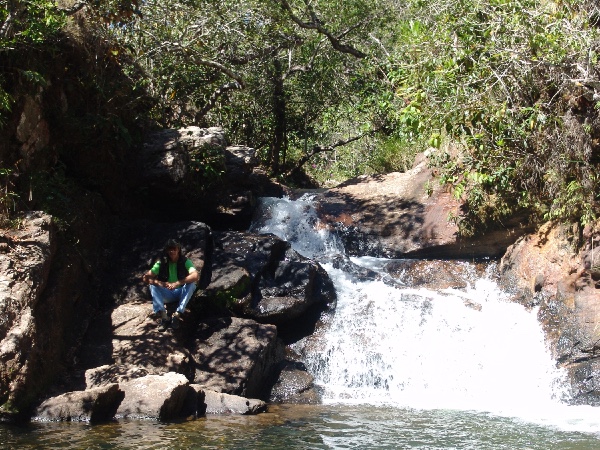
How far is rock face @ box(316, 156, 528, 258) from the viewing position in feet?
43.8

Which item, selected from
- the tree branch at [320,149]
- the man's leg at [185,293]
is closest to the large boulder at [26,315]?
the man's leg at [185,293]

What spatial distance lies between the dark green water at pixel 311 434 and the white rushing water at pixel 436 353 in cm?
122

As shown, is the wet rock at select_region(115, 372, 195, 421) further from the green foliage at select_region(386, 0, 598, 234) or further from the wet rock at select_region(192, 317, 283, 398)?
the green foliage at select_region(386, 0, 598, 234)

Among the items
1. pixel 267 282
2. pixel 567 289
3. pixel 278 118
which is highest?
pixel 278 118

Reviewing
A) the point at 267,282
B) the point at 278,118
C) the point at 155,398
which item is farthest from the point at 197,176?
the point at 278,118

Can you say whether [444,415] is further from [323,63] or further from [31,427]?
[323,63]

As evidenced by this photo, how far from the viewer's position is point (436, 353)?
10867 millimetres

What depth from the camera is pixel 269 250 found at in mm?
12031

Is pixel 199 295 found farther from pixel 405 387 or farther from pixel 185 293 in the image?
pixel 405 387

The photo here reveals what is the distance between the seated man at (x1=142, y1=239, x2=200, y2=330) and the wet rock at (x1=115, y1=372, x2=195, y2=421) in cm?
153

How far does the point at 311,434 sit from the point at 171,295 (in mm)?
3480

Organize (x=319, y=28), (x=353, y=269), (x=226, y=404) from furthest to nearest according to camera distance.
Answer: (x=319, y=28), (x=353, y=269), (x=226, y=404)

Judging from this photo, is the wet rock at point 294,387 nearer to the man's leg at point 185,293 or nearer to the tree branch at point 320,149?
the man's leg at point 185,293

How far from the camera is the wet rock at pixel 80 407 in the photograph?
25.5 feet
